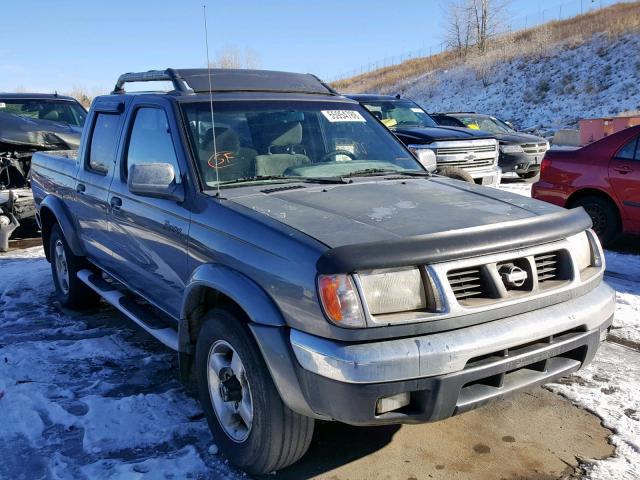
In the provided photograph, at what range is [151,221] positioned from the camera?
12.4 feet

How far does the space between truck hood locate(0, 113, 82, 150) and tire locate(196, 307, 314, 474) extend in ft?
23.0

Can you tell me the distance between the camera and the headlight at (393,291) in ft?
8.20

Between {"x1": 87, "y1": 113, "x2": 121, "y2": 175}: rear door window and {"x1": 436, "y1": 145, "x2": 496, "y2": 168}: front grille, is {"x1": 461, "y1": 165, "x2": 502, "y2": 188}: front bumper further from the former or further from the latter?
{"x1": 87, "y1": 113, "x2": 121, "y2": 175}: rear door window

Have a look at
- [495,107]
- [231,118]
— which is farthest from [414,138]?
[495,107]

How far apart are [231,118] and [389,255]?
1.77 m

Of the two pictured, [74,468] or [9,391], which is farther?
[9,391]

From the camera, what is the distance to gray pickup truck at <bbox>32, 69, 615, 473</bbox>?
2.45m

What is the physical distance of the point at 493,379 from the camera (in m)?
2.64

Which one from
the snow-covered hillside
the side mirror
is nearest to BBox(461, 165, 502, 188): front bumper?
the side mirror

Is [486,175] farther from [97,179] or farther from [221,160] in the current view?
[221,160]

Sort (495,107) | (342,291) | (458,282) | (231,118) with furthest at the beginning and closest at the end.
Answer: (495,107), (231,118), (458,282), (342,291)

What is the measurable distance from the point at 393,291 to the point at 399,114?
32.0 ft

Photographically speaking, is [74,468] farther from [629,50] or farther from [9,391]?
[629,50]

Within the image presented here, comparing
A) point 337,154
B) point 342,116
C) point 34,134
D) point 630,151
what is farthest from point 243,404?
point 34,134
